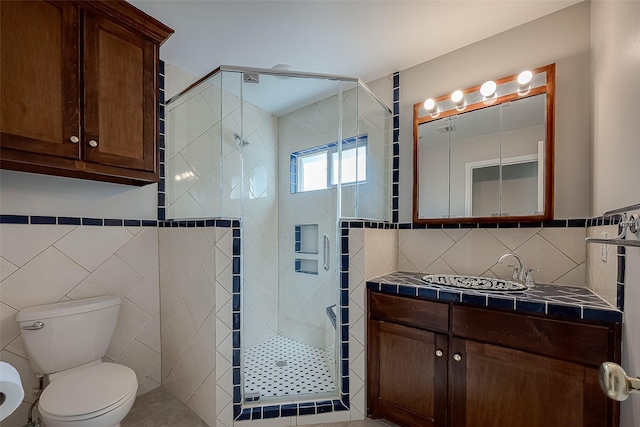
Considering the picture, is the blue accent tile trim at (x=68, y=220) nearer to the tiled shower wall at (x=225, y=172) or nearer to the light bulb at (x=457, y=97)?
the tiled shower wall at (x=225, y=172)

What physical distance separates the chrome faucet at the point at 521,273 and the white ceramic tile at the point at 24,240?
2.53 m

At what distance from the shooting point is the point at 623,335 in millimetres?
1075

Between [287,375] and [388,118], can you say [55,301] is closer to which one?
[287,375]

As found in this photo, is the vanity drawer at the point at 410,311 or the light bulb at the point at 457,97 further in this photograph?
the light bulb at the point at 457,97

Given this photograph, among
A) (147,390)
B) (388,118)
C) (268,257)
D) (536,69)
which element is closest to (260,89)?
(388,118)

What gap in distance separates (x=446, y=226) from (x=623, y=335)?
99cm

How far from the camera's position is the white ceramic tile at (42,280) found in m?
1.47

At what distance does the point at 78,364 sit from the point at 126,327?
1.14 ft

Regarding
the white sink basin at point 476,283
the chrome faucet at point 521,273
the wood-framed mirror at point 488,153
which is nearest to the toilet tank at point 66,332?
the white sink basin at point 476,283

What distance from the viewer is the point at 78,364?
1.54 meters

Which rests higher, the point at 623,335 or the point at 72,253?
the point at 72,253

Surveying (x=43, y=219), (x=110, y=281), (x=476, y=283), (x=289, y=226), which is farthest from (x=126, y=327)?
(x=476, y=283)

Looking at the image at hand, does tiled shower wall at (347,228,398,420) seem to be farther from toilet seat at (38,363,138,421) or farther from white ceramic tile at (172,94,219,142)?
white ceramic tile at (172,94,219,142)

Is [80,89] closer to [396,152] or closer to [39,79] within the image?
[39,79]
